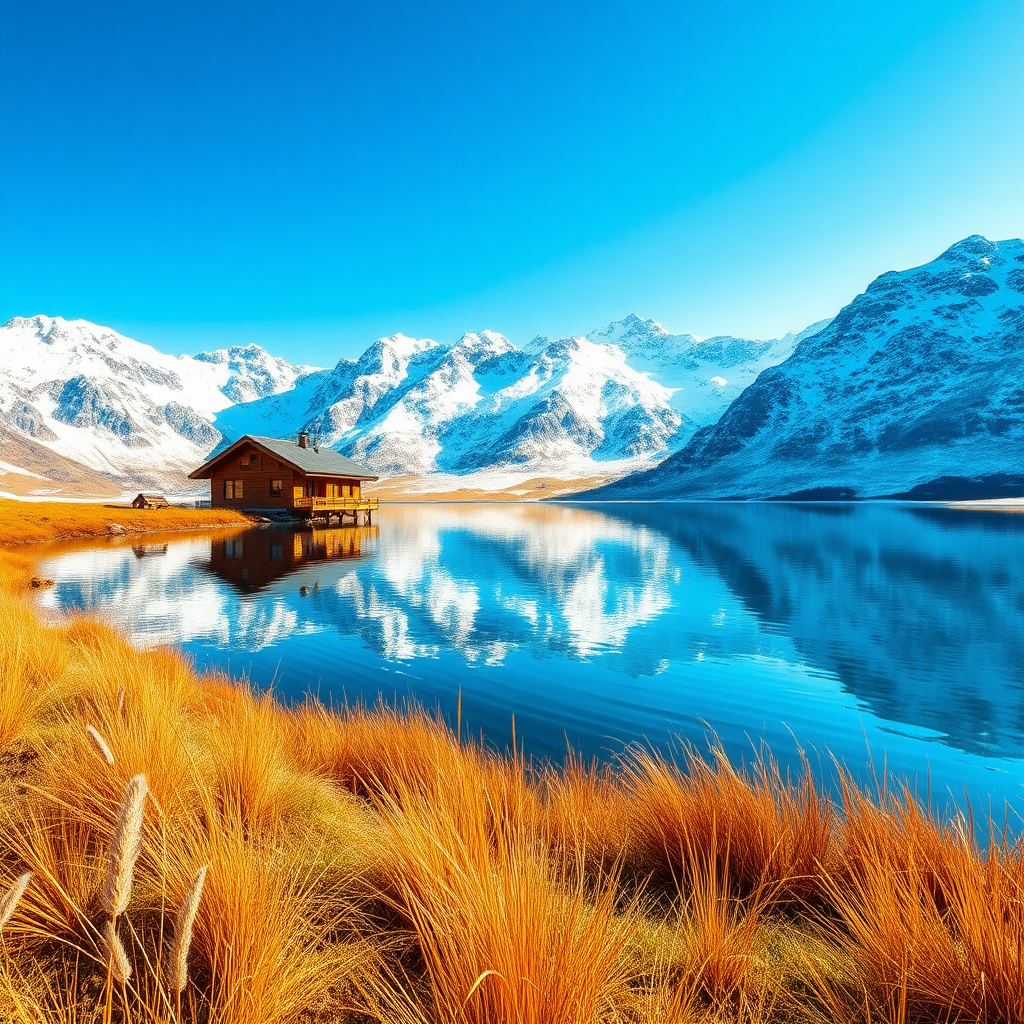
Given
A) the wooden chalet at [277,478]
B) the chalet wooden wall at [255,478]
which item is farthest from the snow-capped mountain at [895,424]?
the chalet wooden wall at [255,478]

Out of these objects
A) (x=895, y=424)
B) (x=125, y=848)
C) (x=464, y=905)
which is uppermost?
(x=895, y=424)

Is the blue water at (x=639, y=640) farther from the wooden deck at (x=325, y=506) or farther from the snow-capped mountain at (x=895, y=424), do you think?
the snow-capped mountain at (x=895, y=424)

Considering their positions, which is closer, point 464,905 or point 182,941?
point 182,941

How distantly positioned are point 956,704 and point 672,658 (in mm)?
4483

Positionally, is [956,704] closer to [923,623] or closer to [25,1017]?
[923,623]

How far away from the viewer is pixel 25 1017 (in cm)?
158

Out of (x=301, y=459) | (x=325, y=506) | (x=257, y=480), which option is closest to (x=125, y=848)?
(x=325, y=506)

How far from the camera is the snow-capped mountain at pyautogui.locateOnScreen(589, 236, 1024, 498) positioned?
128 meters

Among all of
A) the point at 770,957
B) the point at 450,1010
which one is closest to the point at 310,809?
the point at 450,1010

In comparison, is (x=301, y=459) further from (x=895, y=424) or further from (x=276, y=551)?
(x=895, y=424)

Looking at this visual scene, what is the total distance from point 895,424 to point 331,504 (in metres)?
166

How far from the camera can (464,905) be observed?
6.66ft

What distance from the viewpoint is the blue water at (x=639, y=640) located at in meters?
7.73

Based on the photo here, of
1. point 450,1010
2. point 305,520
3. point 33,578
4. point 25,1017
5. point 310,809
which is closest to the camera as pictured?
point 25,1017
